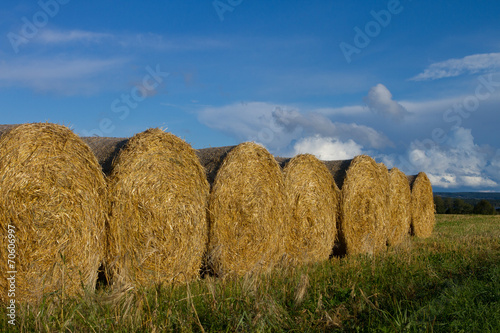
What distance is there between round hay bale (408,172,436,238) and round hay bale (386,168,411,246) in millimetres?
715

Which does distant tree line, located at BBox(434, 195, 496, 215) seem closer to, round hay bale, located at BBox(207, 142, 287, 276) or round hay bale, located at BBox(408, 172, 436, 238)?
round hay bale, located at BBox(408, 172, 436, 238)

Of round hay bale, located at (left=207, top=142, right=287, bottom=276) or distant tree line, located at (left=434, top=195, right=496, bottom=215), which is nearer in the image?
round hay bale, located at (left=207, top=142, right=287, bottom=276)

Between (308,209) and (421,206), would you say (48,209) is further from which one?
(421,206)

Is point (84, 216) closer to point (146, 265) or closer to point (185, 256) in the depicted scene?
point (146, 265)

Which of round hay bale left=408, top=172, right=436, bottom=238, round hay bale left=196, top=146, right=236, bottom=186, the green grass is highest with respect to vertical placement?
round hay bale left=196, top=146, right=236, bottom=186

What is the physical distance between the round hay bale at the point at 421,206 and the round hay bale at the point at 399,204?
71 centimetres

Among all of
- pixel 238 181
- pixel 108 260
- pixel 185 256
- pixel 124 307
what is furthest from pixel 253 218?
pixel 124 307

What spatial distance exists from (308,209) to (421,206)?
8.08m

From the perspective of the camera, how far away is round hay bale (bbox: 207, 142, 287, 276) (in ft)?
23.0

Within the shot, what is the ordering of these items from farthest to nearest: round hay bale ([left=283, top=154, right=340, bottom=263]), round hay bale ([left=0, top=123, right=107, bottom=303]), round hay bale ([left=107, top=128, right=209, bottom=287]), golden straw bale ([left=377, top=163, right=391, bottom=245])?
golden straw bale ([left=377, top=163, right=391, bottom=245]) < round hay bale ([left=283, top=154, right=340, bottom=263]) < round hay bale ([left=107, top=128, right=209, bottom=287]) < round hay bale ([left=0, top=123, right=107, bottom=303])

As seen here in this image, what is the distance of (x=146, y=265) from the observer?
632cm

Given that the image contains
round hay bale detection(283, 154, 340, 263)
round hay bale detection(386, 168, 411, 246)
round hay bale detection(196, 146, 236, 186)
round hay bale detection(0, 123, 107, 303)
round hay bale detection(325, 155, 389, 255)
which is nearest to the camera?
round hay bale detection(0, 123, 107, 303)

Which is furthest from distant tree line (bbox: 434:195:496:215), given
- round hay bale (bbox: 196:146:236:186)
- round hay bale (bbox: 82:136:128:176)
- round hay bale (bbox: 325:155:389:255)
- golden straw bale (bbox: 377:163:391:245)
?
round hay bale (bbox: 82:136:128:176)

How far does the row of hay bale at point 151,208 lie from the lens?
537 cm
